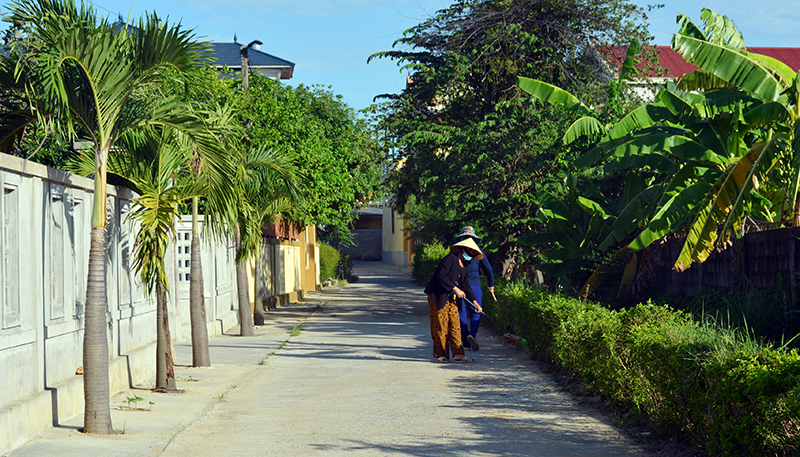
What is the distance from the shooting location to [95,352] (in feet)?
24.1

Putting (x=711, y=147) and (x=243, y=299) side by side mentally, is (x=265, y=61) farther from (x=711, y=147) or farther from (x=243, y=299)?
(x=711, y=147)

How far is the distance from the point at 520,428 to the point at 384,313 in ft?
53.9

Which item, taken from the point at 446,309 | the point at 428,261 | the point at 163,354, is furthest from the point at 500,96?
the point at 428,261

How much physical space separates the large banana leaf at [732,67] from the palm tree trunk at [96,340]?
305 inches

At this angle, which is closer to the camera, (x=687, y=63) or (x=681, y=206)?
(x=681, y=206)

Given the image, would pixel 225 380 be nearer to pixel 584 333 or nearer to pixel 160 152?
pixel 160 152

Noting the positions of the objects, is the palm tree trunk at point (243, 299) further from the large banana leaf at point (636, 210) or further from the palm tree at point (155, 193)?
the large banana leaf at point (636, 210)

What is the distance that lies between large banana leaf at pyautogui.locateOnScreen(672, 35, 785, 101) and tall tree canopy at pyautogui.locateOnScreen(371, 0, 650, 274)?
24.0 feet

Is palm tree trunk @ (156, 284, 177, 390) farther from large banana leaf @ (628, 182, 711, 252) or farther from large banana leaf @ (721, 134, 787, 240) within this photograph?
large banana leaf @ (721, 134, 787, 240)

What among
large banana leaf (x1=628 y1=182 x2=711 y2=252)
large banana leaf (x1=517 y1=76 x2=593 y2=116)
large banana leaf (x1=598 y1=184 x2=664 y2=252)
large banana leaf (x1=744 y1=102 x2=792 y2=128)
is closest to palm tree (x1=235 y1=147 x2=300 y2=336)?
large banana leaf (x1=517 y1=76 x2=593 y2=116)

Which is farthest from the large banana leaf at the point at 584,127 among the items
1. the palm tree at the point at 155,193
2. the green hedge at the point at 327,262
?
the green hedge at the point at 327,262

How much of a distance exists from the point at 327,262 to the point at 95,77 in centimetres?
3547

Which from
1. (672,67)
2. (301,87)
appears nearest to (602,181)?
(301,87)

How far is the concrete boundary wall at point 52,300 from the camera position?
7.18m
